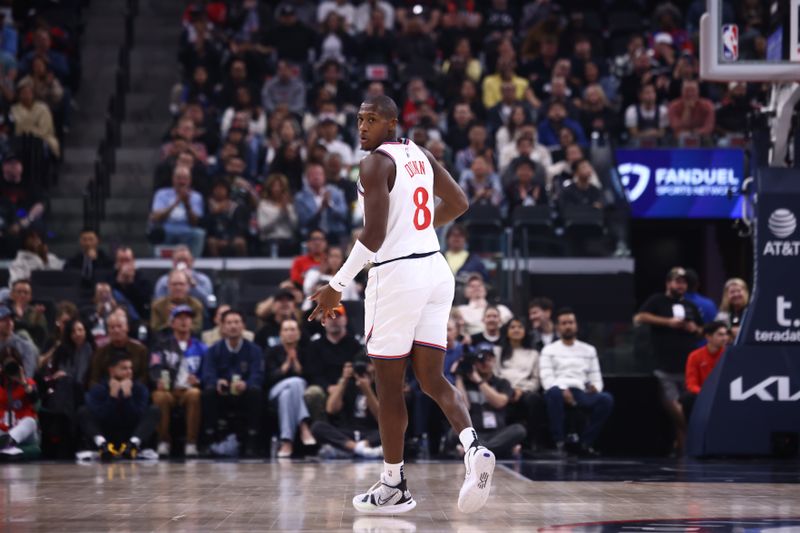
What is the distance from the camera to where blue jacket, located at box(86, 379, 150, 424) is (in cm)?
1222

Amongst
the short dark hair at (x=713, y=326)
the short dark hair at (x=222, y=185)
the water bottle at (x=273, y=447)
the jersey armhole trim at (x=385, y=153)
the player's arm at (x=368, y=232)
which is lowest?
the water bottle at (x=273, y=447)

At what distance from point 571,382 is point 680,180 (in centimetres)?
523

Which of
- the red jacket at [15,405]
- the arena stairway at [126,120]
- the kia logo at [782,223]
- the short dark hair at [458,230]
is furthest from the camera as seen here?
the arena stairway at [126,120]

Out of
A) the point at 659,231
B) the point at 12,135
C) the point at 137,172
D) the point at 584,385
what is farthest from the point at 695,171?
the point at 12,135

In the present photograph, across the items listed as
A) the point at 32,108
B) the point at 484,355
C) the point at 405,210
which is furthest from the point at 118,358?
the point at 32,108

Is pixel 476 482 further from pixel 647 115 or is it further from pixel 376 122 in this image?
pixel 647 115

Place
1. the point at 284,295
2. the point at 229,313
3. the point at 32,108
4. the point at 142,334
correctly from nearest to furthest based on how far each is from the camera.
A: the point at 229,313, the point at 284,295, the point at 142,334, the point at 32,108

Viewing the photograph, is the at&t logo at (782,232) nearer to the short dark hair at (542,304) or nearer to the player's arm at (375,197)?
the short dark hair at (542,304)

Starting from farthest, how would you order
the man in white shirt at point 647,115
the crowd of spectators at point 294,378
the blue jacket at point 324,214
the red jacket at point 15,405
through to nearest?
the man in white shirt at point 647,115 → the blue jacket at point 324,214 → the crowd of spectators at point 294,378 → the red jacket at point 15,405

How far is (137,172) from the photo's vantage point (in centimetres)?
1883

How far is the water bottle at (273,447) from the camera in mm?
12492

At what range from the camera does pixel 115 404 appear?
482 inches

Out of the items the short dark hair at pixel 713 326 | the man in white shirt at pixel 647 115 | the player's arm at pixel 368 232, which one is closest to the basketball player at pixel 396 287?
the player's arm at pixel 368 232

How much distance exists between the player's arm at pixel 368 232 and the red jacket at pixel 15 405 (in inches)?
236
